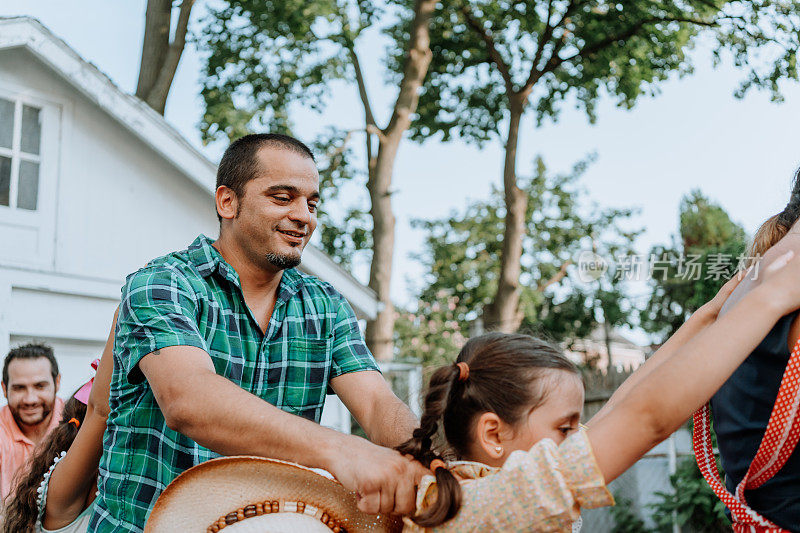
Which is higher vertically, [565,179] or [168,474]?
[565,179]

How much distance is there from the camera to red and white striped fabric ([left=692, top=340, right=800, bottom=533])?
1574 mm

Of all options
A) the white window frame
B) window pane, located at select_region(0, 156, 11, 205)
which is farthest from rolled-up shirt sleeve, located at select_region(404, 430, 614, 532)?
window pane, located at select_region(0, 156, 11, 205)

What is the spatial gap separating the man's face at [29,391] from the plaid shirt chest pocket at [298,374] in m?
2.93

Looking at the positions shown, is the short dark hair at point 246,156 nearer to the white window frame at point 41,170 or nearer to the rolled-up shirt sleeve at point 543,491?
the rolled-up shirt sleeve at point 543,491

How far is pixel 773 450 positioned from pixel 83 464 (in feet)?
6.71

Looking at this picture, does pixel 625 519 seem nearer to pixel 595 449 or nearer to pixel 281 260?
pixel 281 260

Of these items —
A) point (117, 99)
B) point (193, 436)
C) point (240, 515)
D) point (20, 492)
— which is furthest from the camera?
point (117, 99)

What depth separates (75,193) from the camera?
8.61 metres

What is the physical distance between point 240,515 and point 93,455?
110 cm

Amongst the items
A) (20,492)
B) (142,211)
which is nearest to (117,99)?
(142,211)

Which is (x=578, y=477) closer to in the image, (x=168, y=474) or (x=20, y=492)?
(x=168, y=474)

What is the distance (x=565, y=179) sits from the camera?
2245 cm

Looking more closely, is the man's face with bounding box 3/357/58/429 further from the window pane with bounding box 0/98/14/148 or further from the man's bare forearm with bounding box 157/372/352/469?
the window pane with bounding box 0/98/14/148

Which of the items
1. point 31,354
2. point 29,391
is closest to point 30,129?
point 31,354
